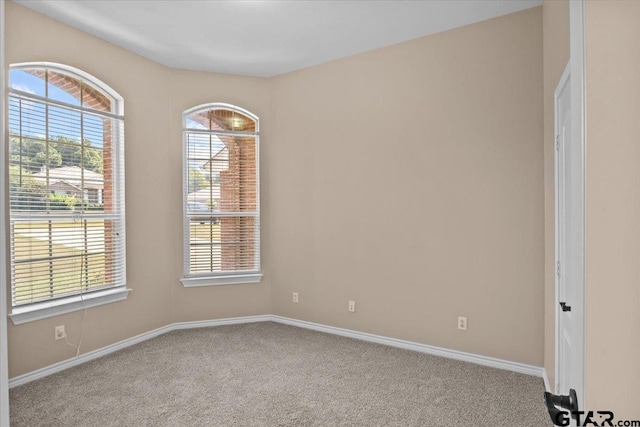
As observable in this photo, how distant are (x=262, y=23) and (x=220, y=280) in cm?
279

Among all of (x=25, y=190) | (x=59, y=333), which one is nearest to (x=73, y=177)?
(x=25, y=190)

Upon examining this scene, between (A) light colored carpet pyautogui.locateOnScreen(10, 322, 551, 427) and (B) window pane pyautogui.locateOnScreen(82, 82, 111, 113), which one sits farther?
(B) window pane pyautogui.locateOnScreen(82, 82, 111, 113)

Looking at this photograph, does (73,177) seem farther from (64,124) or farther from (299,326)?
(299,326)

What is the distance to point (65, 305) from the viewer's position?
3314mm

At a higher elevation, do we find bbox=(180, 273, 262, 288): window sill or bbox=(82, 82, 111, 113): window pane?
bbox=(82, 82, 111, 113): window pane

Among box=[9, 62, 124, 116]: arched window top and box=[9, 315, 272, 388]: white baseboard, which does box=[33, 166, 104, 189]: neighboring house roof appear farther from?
box=[9, 315, 272, 388]: white baseboard

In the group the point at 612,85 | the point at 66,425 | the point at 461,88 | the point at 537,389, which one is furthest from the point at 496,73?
the point at 66,425

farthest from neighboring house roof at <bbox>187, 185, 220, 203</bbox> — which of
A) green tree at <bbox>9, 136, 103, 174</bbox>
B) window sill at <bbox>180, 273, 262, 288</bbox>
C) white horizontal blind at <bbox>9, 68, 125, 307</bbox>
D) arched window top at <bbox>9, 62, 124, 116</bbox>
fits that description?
arched window top at <bbox>9, 62, 124, 116</bbox>

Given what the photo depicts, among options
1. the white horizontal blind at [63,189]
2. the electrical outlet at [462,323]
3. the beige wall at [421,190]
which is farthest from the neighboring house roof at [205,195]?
the electrical outlet at [462,323]

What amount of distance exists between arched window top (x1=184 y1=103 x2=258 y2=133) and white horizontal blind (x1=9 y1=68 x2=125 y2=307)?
2.74ft

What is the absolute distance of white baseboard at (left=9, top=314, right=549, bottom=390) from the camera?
3131 millimetres

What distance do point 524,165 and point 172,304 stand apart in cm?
→ 385

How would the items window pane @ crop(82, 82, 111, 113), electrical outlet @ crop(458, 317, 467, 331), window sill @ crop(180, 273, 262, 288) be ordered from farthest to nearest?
window sill @ crop(180, 273, 262, 288) → window pane @ crop(82, 82, 111, 113) → electrical outlet @ crop(458, 317, 467, 331)

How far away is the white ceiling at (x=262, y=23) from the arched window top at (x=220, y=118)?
59 centimetres
